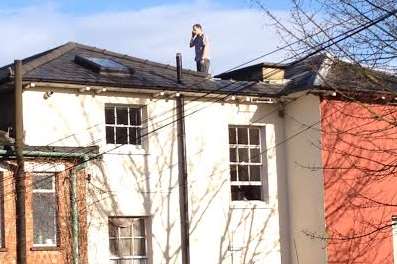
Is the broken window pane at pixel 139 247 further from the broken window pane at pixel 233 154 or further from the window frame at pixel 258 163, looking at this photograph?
the broken window pane at pixel 233 154

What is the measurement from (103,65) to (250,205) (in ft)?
17.7

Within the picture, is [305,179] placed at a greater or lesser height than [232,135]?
lesser

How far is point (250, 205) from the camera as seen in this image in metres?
24.6

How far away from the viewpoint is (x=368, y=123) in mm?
22750

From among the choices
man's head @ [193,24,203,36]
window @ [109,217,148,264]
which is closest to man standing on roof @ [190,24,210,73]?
man's head @ [193,24,203,36]

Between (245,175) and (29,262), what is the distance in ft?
22.5

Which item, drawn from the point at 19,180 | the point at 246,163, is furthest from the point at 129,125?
the point at 19,180

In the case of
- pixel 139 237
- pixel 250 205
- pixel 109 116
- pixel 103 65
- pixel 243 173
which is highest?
pixel 103 65

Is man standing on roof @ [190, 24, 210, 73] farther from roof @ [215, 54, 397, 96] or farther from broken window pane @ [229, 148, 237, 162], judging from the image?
roof @ [215, 54, 397, 96]

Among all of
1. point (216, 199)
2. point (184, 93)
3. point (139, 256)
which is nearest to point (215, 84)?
point (184, 93)

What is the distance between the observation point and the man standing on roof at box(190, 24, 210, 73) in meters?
26.6

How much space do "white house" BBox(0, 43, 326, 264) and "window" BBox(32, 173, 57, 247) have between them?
5 centimetres

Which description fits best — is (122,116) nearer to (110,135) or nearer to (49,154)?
(110,135)

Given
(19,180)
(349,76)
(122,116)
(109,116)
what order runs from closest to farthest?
(349,76) → (19,180) → (109,116) → (122,116)
